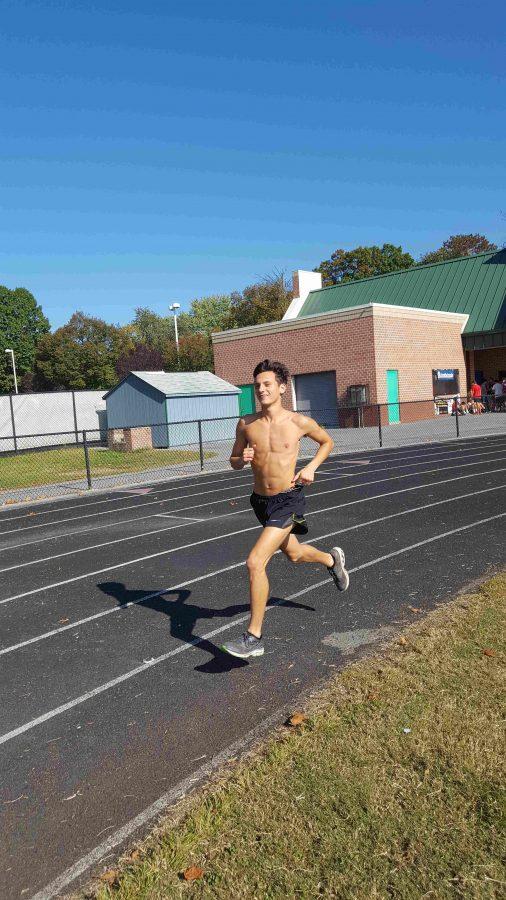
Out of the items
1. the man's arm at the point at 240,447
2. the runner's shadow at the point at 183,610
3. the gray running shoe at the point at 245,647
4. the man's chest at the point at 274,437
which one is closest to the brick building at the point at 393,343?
the runner's shadow at the point at 183,610

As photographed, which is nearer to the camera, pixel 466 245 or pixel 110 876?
pixel 110 876

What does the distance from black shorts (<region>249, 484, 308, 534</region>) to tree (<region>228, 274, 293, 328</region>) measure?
50254mm

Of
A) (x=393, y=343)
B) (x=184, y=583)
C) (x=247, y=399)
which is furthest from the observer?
(x=247, y=399)

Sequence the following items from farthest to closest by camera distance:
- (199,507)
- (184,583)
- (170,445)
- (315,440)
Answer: (170,445), (199,507), (184,583), (315,440)

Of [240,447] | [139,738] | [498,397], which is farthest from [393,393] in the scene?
[139,738]

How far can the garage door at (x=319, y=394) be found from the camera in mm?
34156

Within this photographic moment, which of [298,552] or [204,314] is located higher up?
[204,314]

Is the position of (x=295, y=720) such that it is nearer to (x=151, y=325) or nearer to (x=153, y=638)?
(x=153, y=638)

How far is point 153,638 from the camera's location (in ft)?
19.2

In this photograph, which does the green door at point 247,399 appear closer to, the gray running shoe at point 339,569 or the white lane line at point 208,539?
the white lane line at point 208,539

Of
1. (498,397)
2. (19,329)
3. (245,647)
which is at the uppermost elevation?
(19,329)

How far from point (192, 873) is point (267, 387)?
3204 millimetres

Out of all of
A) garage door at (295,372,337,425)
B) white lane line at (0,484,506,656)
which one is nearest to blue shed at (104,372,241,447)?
garage door at (295,372,337,425)

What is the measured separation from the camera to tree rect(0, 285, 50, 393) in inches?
3027
